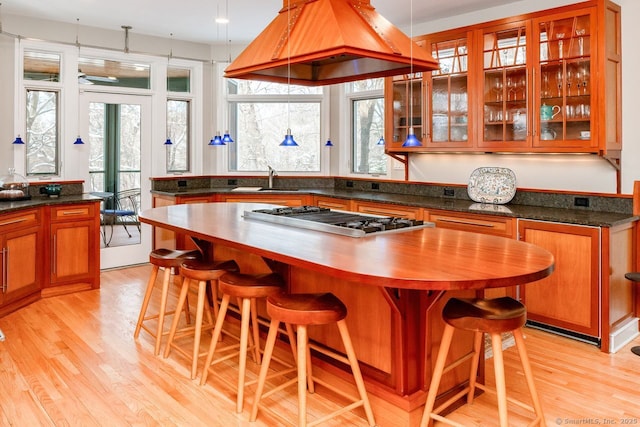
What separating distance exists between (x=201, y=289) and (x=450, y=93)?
2.81m

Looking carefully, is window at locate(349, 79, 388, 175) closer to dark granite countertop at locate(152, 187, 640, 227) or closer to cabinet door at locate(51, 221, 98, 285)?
dark granite countertop at locate(152, 187, 640, 227)

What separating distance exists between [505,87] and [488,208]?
0.99 m

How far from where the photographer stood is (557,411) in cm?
268

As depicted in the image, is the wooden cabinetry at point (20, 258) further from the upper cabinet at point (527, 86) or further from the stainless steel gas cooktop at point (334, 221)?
the upper cabinet at point (527, 86)

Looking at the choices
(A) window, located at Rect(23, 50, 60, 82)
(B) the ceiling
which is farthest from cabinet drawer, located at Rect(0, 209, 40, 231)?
(B) the ceiling

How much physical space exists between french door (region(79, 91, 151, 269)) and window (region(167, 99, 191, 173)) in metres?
0.26

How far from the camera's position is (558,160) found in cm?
426

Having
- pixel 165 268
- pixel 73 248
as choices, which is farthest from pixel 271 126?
pixel 165 268

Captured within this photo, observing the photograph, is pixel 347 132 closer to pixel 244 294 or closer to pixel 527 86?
pixel 527 86

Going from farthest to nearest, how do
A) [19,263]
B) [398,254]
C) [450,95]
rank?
1. [450,95]
2. [19,263]
3. [398,254]

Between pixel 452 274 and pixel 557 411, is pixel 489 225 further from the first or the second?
pixel 452 274

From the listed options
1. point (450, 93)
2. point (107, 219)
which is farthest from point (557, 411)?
point (107, 219)

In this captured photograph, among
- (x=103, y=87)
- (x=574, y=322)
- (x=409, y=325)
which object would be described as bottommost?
(x=574, y=322)

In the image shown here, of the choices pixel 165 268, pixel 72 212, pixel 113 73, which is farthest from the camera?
pixel 113 73
